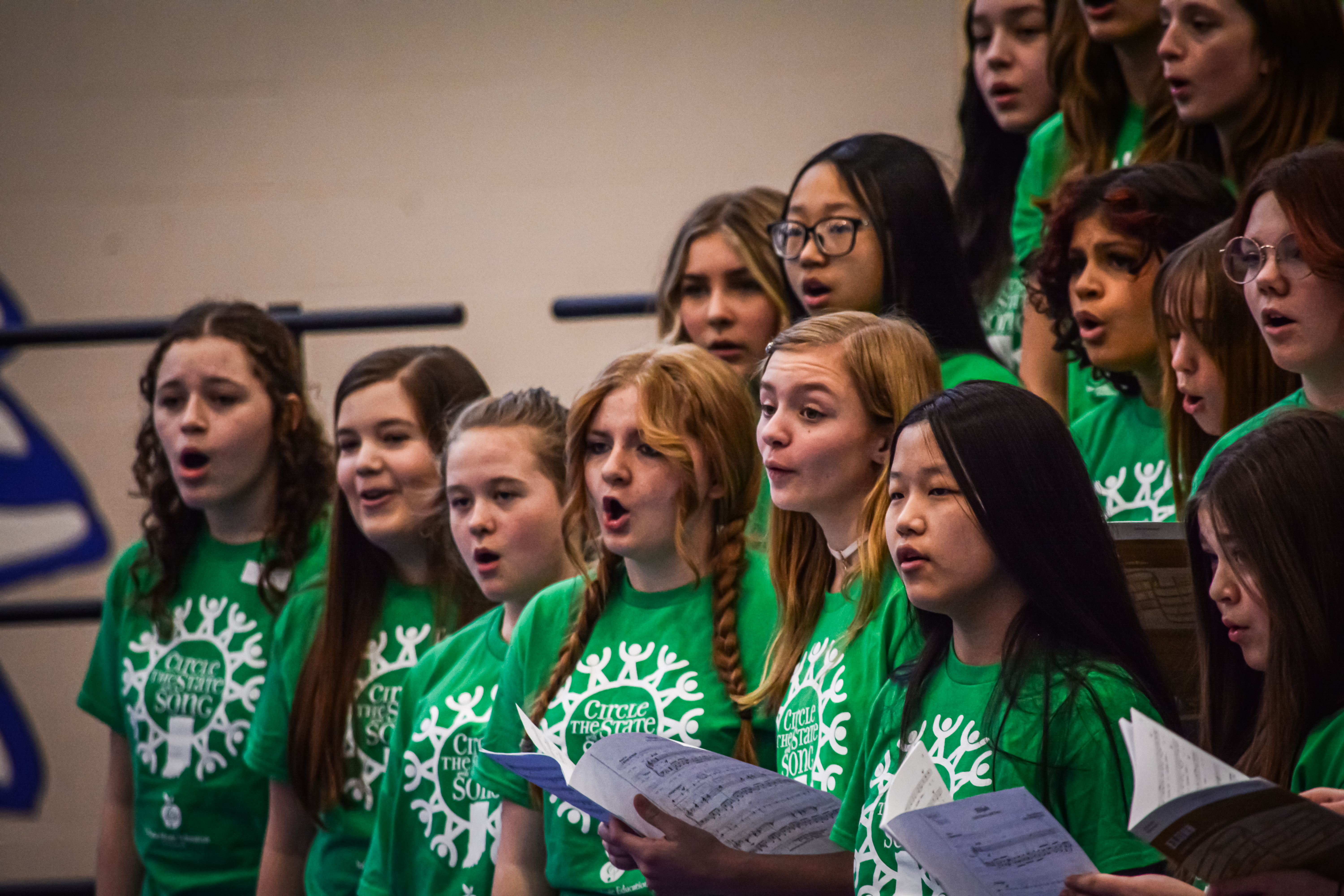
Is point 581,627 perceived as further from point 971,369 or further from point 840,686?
point 971,369

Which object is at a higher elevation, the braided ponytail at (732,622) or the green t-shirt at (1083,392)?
the green t-shirt at (1083,392)

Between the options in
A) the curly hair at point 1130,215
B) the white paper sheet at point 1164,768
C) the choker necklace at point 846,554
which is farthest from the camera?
the curly hair at point 1130,215

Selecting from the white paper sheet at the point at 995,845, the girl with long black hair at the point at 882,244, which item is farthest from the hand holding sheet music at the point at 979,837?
the girl with long black hair at the point at 882,244

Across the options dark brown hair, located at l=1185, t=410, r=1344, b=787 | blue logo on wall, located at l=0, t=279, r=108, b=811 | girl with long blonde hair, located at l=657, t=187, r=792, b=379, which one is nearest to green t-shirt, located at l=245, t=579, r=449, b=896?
girl with long blonde hair, located at l=657, t=187, r=792, b=379

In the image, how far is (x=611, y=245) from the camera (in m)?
4.40

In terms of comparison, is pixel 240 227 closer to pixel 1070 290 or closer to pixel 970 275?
pixel 970 275

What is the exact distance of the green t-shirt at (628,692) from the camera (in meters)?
1.94

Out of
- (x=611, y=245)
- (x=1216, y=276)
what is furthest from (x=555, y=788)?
(x=611, y=245)

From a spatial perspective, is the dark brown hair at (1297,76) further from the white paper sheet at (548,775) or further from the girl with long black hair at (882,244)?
the white paper sheet at (548,775)

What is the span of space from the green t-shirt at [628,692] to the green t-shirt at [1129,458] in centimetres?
51

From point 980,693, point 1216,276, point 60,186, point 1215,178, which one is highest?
point 60,186

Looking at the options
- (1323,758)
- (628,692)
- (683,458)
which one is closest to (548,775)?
(628,692)

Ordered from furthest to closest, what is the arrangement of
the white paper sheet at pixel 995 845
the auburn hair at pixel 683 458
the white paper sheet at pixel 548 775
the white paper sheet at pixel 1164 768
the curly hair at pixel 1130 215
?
the curly hair at pixel 1130 215, the auburn hair at pixel 683 458, the white paper sheet at pixel 548 775, the white paper sheet at pixel 995 845, the white paper sheet at pixel 1164 768

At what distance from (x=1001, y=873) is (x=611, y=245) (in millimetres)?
3227
